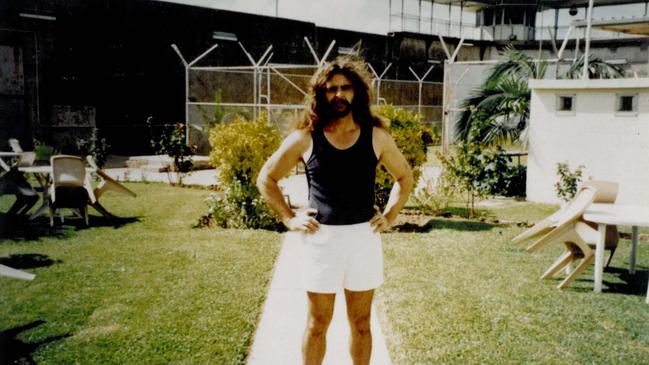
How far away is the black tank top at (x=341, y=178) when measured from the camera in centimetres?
290

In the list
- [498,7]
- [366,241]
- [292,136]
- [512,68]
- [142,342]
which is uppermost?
[498,7]

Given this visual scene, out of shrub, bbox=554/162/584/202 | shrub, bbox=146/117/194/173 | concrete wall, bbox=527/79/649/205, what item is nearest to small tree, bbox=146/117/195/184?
shrub, bbox=146/117/194/173

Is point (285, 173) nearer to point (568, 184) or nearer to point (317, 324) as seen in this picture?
point (317, 324)

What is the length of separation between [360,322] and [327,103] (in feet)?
3.86

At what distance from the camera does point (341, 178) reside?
2902mm

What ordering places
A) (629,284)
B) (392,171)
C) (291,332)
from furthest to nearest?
1. (629,284)
2. (291,332)
3. (392,171)

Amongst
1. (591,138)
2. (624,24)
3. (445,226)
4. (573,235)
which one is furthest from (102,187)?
(624,24)

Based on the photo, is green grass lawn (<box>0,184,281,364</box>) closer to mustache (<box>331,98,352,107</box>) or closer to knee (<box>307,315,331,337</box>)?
knee (<box>307,315,331,337</box>)

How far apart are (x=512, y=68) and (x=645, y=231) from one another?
17.1ft

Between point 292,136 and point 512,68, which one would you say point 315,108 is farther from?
point 512,68

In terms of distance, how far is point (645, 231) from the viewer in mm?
7746

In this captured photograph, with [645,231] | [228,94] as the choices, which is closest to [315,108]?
[645,231]

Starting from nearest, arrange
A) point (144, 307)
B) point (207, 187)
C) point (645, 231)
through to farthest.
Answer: point (144, 307) < point (645, 231) < point (207, 187)

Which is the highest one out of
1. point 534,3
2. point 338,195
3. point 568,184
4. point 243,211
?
point 534,3
